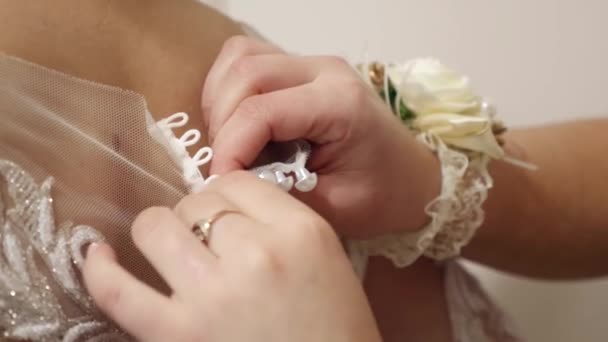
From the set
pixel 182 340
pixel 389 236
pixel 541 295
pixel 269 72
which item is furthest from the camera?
pixel 541 295

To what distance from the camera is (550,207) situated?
2.25 feet

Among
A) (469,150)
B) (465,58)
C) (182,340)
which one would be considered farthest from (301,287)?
(465,58)

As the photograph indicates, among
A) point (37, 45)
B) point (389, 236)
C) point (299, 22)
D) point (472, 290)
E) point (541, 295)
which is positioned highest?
point (37, 45)

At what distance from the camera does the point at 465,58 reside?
941mm

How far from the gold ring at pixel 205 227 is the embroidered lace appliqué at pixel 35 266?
66 millimetres

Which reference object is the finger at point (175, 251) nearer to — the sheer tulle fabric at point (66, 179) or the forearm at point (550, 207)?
the sheer tulle fabric at point (66, 179)

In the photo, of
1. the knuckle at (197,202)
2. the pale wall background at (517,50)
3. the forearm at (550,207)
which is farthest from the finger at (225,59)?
the pale wall background at (517,50)

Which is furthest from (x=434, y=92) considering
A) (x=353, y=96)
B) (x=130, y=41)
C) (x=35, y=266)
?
(x=35, y=266)

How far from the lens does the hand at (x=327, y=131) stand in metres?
0.43

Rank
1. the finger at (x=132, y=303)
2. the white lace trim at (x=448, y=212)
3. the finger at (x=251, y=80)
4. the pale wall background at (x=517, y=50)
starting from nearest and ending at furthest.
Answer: the finger at (x=132, y=303)
the finger at (x=251, y=80)
the white lace trim at (x=448, y=212)
the pale wall background at (x=517, y=50)

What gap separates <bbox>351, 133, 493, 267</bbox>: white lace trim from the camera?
Answer: 570 millimetres

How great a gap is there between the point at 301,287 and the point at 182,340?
0.22ft

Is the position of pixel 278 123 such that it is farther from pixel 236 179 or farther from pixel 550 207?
pixel 550 207

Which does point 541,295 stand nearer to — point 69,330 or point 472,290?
point 472,290
